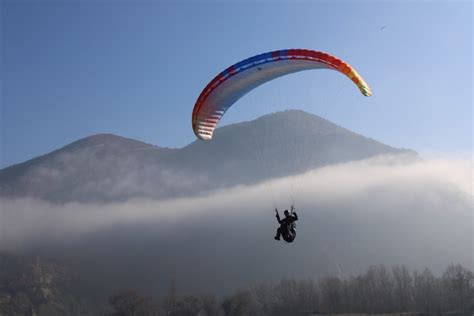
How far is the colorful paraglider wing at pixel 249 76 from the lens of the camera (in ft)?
94.6

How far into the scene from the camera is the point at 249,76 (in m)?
31.4

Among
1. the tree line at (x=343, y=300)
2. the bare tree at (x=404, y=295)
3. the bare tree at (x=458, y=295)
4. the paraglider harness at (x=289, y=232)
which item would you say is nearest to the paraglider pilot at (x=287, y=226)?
the paraglider harness at (x=289, y=232)

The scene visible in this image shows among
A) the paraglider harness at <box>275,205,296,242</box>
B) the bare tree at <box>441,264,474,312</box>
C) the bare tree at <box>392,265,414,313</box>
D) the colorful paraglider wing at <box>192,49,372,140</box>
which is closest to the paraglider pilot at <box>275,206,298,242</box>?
the paraglider harness at <box>275,205,296,242</box>

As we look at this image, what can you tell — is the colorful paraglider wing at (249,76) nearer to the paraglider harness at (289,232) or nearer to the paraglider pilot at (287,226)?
the paraglider pilot at (287,226)

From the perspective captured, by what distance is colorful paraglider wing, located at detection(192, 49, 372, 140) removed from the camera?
1135 inches

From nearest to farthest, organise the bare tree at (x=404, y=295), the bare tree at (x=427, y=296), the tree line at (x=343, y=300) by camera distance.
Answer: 1. the bare tree at (x=427, y=296)
2. the tree line at (x=343, y=300)
3. the bare tree at (x=404, y=295)

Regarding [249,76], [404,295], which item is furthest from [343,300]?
[249,76]

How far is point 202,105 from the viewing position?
106ft

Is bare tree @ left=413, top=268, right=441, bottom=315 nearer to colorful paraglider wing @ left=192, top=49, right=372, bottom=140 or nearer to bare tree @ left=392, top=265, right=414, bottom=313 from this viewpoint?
bare tree @ left=392, top=265, right=414, bottom=313

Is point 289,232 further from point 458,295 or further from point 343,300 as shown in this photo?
point 343,300

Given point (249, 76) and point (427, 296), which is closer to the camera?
point (249, 76)

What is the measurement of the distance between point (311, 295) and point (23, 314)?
4031 inches

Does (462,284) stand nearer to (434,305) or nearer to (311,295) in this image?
(434,305)

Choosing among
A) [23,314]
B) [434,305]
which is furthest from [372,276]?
[23,314]
